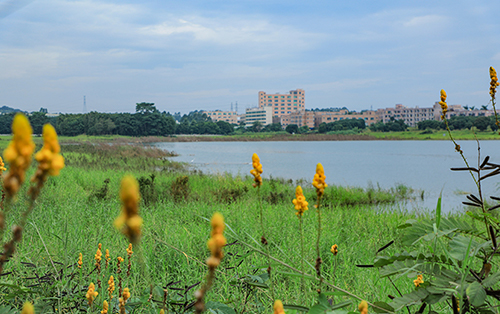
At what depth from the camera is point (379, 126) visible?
67562 mm

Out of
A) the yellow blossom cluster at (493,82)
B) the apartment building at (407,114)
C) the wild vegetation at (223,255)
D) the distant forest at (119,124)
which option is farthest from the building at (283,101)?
the yellow blossom cluster at (493,82)

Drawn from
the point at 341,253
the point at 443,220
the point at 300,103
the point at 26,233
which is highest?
the point at 300,103

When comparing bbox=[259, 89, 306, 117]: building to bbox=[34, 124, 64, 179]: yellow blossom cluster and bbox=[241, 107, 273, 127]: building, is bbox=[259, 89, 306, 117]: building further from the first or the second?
bbox=[34, 124, 64, 179]: yellow blossom cluster

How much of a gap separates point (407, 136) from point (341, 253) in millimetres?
62520

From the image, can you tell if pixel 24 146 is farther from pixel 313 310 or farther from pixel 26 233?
pixel 26 233

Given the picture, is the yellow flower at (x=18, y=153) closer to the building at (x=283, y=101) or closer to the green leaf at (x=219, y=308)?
the green leaf at (x=219, y=308)

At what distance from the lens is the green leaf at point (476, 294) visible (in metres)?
0.96

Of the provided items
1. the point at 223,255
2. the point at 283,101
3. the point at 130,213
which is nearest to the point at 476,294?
the point at 223,255

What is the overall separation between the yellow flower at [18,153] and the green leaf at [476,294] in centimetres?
113

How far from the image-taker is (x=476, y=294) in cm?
98

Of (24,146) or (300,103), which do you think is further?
(300,103)

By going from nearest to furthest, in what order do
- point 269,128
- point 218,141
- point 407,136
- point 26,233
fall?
1. point 26,233
2. point 407,136
3. point 218,141
4. point 269,128

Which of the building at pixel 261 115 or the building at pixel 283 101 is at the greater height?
the building at pixel 283 101

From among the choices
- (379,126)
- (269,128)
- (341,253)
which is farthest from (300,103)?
(341,253)
